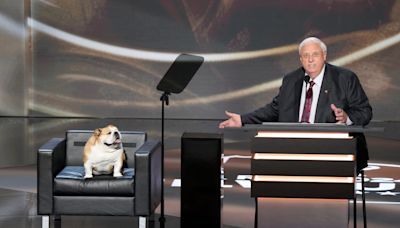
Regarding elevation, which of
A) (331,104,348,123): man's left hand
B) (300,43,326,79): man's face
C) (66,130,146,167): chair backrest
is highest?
(300,43,326,79): man's face

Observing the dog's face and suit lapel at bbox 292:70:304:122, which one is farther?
the dog's face

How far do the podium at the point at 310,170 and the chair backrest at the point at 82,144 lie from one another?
1.57 m

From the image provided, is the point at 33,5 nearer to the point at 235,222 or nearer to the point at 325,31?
the point at 325,31

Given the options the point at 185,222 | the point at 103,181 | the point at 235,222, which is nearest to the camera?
the point at 185,222

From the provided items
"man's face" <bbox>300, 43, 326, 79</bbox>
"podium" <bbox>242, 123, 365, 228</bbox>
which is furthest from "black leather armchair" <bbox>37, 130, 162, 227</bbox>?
"man's face" <bbox>300, 43, 326, 79</bbox>

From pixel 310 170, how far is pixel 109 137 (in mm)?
1565

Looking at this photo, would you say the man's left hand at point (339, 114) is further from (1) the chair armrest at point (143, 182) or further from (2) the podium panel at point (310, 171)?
(1) the chair armrest at point (143, 182)

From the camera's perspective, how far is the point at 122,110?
44.4 ft

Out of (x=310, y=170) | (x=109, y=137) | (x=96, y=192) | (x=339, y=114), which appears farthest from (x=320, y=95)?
(x=96, y=192)

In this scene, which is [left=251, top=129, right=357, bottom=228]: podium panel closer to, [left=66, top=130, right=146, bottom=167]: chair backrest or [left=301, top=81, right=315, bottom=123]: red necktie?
[left=301, top=81, right=315, bottom=123]: red necktie

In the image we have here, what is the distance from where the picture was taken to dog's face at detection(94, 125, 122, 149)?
5.12m

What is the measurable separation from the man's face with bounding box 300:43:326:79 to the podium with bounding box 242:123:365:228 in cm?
56

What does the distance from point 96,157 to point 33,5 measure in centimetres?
878

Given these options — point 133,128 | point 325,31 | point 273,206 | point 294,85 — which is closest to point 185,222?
point 273,206
